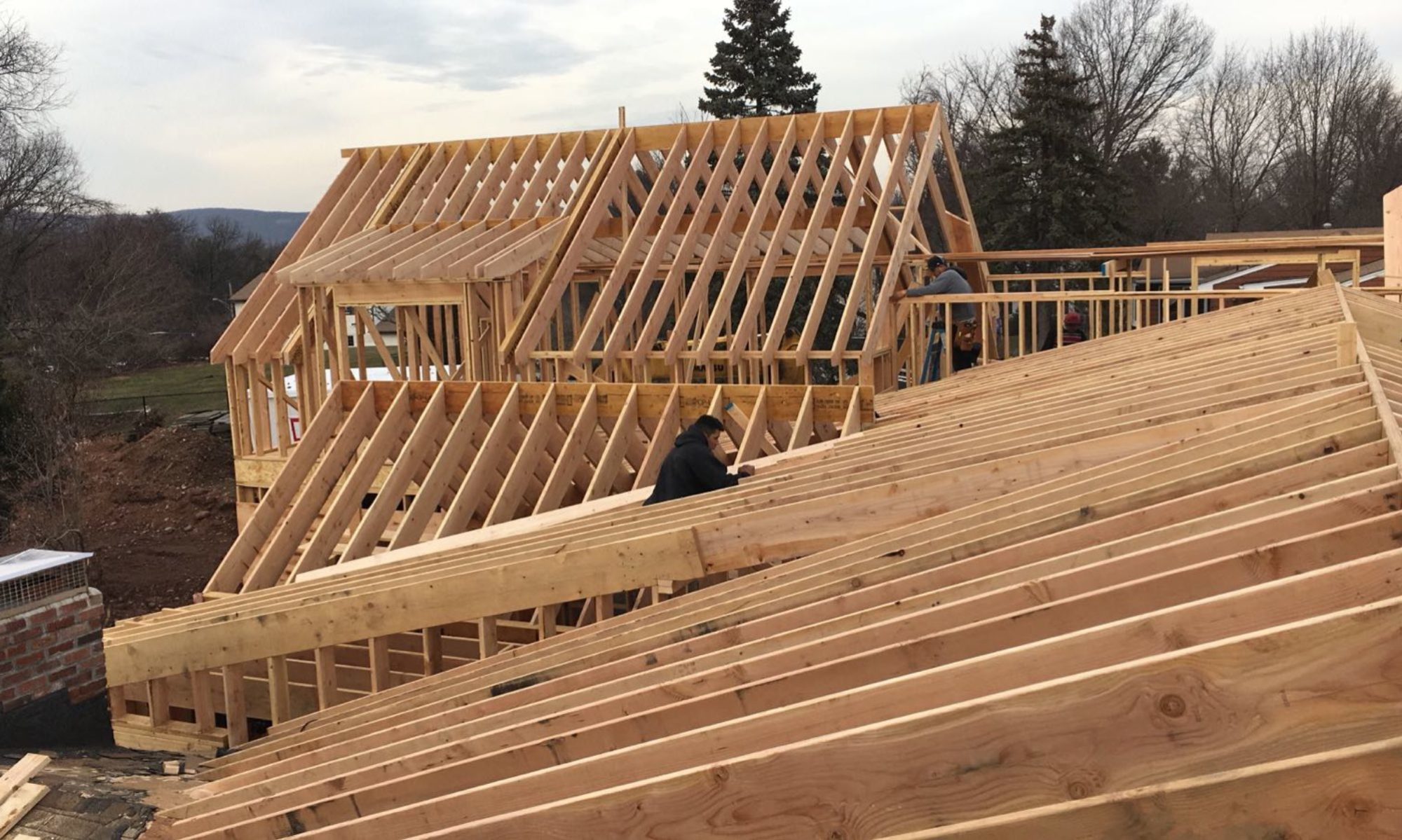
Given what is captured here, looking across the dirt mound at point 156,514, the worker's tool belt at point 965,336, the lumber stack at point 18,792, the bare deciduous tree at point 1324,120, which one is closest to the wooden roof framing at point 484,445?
the lumber stack at point 18,792

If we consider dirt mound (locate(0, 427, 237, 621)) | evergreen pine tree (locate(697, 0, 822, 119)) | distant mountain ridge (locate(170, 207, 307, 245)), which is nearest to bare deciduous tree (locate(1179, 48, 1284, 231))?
evergreen pine tree (locate(697, 0, 822, 119))

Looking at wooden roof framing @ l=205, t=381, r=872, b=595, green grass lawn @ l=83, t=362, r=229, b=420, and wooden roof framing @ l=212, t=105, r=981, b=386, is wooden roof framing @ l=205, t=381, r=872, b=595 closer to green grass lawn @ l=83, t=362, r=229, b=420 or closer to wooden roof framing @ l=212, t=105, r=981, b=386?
wooden roof framing @ l=212, t=105, r=981, b=386

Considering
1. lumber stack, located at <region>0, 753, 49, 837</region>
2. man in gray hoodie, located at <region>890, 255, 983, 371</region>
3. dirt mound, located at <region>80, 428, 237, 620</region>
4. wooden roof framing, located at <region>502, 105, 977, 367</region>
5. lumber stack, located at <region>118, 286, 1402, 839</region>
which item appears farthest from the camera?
dirt mound, located at <region>80, 428, 237, 620</region>

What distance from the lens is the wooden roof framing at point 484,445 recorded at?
8500 millimetres

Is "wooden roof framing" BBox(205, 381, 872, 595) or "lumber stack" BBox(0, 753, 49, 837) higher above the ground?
"wooden roof framing" BBox(205, 381, 872, 595)

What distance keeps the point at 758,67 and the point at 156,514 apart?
19162 millimetres

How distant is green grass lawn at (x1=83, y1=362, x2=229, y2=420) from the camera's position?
30.9 metres

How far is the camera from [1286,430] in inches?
153

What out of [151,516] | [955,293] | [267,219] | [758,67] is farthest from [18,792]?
[267,219]

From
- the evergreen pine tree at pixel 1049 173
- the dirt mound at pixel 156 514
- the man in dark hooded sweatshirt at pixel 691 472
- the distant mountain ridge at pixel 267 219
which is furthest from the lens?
the distant mountain ridge at pixel 267 219

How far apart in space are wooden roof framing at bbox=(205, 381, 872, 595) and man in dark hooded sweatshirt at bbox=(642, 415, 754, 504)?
125 centimetres

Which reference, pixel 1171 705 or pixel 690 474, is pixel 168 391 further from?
pixel 1171 705

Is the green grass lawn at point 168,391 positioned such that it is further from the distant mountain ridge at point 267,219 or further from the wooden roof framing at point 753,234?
the distant mountain ridge at point 267,219

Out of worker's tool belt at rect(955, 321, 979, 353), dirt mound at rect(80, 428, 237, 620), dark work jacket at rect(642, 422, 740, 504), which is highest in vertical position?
worker's tool belt at rect(955, 321, 979, 353)
